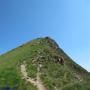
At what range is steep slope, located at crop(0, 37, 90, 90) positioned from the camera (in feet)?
284

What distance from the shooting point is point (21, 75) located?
93.2 metres

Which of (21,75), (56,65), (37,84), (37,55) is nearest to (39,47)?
(37,55)

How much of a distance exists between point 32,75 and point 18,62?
41.9 ft

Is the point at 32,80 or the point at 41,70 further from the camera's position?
the point at 41,70

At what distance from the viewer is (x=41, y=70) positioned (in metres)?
95.5

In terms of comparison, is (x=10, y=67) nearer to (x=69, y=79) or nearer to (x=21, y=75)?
(x=21, y=75)

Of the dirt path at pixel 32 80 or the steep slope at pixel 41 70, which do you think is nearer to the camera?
the dirt path at pixel 32 80

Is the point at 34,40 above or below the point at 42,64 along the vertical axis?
above

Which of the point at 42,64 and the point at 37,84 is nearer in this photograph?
the point at 37,84

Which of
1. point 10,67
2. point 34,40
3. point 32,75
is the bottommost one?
point 32,75

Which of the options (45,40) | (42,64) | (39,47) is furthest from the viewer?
(45,40)

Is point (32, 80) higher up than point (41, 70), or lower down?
lower down

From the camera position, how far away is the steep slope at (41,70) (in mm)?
86438

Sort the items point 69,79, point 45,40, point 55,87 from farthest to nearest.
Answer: point 45,40, point 69,79, point 55,87
